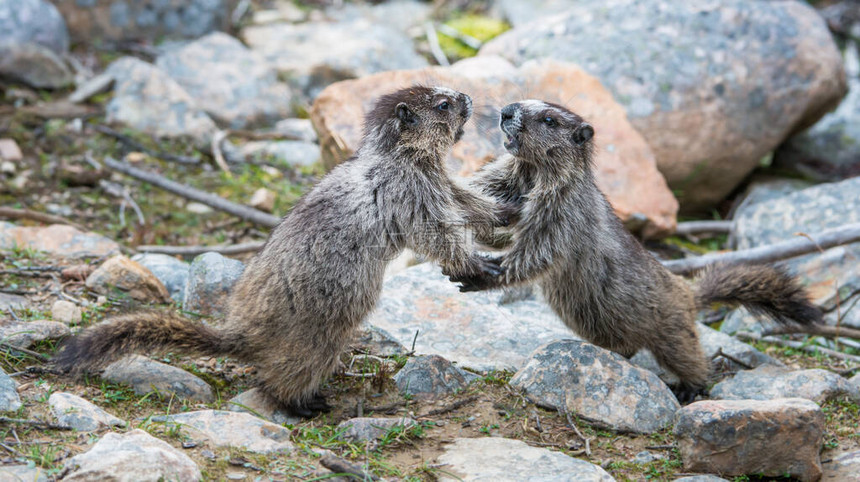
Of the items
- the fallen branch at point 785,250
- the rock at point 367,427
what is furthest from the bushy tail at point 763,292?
the rock at point 367,427

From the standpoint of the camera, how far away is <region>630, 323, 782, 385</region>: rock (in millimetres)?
6573

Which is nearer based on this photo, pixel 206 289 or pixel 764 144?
pixel 206 289

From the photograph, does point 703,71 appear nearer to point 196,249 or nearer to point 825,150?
point 825,150

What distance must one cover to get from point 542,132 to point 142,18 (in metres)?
8.31

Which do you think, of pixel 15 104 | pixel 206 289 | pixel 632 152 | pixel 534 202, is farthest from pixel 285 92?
pixel 534 202

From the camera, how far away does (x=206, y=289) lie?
20.7 feet

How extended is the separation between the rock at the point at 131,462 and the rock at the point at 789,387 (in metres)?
3.96

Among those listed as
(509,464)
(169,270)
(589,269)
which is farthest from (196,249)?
(509,464)

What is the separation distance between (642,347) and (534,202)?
4.85 ft

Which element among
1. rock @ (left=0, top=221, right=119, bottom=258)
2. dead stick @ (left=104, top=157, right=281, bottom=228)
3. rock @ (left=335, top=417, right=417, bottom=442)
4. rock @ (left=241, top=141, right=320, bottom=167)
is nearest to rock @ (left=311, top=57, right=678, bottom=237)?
dead stick @ (left=104, top=157, right=281, bottom=228)

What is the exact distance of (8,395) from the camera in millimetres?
4578

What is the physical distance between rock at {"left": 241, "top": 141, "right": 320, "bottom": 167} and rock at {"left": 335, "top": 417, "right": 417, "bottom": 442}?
5.66 meters

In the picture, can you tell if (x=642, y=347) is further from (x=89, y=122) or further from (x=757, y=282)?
(x=89, y=122)

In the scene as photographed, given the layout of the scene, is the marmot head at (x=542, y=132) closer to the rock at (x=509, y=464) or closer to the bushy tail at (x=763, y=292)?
the bushy tail at (x=763, y=292)
